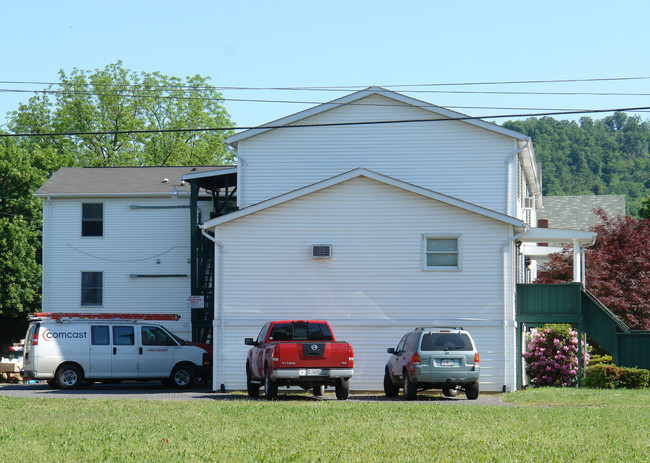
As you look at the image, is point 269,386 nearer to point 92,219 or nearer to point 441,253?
point 441,253

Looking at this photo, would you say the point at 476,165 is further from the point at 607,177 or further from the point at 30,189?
the point at 607,177

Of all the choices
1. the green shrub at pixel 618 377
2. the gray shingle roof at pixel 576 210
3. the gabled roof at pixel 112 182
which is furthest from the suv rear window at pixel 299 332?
the gray shingle roof at pixel 576 210

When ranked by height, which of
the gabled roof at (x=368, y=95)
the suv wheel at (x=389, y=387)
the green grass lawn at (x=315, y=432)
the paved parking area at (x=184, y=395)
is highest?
the gabled roof at (x=368, y=95)

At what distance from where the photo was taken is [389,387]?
24953mm

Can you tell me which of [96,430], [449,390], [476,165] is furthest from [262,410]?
[476,165]

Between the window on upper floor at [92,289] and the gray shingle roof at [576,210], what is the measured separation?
42.6m

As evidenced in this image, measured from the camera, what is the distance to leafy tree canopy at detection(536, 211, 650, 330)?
36562 mm

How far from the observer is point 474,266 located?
2672 cm

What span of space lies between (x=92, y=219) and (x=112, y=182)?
1899 mm

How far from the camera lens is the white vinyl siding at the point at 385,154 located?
99.7 ft

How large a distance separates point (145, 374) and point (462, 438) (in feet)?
51.3

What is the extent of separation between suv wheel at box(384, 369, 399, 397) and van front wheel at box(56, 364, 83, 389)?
353 inches

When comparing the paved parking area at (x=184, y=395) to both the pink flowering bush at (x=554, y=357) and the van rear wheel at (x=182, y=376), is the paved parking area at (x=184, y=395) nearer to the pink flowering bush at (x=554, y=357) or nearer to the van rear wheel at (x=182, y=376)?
the van rear wheel at (x=182, y=376)

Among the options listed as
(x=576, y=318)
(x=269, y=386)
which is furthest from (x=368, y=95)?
(x=269, y=386)
